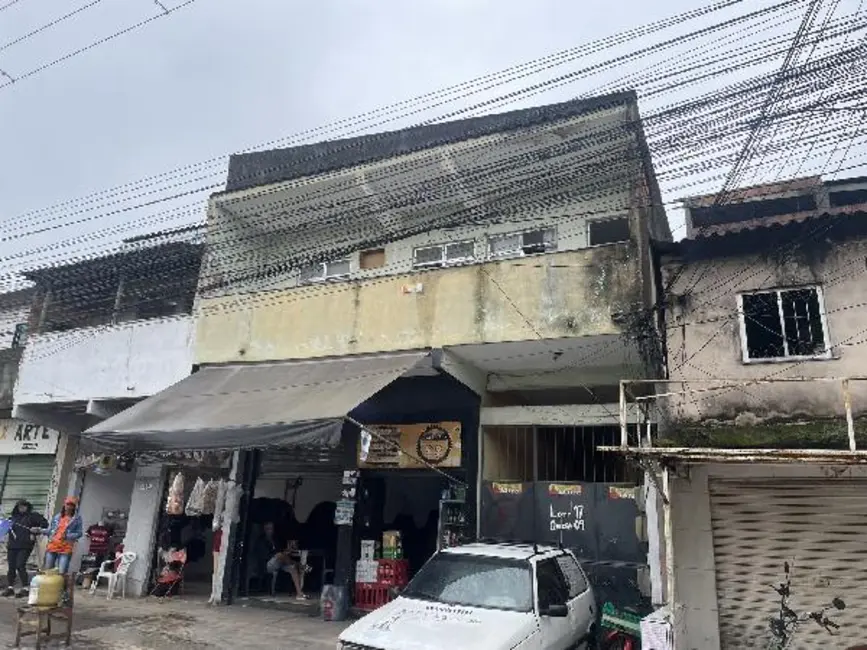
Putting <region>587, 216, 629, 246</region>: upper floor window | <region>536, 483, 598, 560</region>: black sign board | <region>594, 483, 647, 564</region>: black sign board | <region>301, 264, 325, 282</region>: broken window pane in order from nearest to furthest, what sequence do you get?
<region>594, 483, 647, 564</region>: black sign board → <region>536, 483, 598, 560</region>: black sign board → <region>587, 216, 629, 246</region>: upper floor window → <region>301, 264, 325, 282</region>: broken window pane

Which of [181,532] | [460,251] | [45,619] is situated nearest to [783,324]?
[460,251]

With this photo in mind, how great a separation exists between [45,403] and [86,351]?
5.22ft

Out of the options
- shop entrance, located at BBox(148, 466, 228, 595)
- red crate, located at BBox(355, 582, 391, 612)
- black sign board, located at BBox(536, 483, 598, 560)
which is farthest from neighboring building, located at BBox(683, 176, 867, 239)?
shop entrance, located at BBox(148, 466, 228, 595)

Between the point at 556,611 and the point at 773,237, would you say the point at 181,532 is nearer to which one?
the point at 556,611

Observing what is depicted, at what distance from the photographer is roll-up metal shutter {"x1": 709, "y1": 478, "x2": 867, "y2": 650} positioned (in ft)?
28.8

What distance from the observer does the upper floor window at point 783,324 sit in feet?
31.4

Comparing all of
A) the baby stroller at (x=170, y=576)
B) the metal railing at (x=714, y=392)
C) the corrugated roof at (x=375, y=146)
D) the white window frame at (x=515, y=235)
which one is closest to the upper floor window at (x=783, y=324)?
the metal railing at (x=714, y=392)

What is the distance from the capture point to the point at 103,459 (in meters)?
15.0

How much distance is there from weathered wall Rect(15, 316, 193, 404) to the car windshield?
27.1ft

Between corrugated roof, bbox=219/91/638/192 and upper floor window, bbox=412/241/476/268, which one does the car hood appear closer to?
upper floor window, bbox=412/241/476/268

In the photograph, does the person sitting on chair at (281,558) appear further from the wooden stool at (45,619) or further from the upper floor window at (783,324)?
the upper floor window at (783,324)

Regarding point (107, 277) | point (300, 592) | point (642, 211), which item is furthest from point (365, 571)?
point (107, 277)

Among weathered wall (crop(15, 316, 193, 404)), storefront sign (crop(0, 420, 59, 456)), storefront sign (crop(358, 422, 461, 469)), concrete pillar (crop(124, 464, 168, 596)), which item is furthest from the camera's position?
storefront sign (crop(0, 420, 59, 456))

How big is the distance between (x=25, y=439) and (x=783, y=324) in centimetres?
1778
